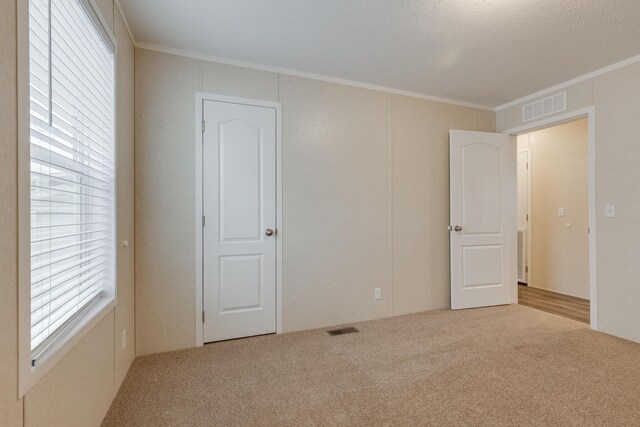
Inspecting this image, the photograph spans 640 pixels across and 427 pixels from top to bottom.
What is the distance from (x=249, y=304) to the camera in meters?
2.89

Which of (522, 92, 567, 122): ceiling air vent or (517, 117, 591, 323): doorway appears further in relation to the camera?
(517, 117, 591, 323): doorway

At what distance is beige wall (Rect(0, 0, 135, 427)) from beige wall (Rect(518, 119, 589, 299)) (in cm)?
531

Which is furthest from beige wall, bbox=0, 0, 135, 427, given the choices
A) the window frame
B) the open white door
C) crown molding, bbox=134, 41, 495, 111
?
the open white door

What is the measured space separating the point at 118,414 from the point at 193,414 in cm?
43

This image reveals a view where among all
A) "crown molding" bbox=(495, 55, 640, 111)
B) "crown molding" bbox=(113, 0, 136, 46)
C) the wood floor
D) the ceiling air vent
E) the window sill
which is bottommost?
the wood floor

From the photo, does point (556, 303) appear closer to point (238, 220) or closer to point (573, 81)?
point (573, 81)

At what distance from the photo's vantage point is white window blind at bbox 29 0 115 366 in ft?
3.77

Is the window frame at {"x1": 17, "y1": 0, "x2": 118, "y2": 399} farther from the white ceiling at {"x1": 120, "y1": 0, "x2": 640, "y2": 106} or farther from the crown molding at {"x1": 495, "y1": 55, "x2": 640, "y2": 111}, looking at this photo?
the crown molding at {"x1": 495, "y1": 55, "x2": 640, "y2": 111}

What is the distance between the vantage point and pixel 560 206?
4.50 m

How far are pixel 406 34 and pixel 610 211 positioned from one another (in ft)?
8.26

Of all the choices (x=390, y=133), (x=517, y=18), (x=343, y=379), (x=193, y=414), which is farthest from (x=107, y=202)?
(x=517, y=18)

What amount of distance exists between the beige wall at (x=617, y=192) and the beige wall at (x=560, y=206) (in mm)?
1465
